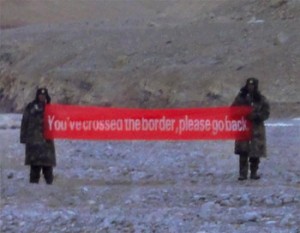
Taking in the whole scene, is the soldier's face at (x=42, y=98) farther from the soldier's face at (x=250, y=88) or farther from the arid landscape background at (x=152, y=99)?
the soldier's face at (x=250, y=88)

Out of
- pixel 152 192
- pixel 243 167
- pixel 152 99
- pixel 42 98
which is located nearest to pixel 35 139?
pixel 42 98

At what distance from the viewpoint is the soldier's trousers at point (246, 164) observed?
62.8 feet

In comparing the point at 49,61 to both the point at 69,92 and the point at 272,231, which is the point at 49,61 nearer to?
the point at 69,92

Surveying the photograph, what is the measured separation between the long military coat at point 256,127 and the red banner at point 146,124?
0.53 m

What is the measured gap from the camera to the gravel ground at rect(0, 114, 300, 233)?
1438cm

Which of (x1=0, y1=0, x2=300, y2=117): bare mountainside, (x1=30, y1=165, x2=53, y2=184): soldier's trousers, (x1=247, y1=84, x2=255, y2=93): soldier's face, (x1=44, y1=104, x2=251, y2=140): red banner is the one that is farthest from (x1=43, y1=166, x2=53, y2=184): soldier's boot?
(x1=0, y1=0, x2=300, y2=117): bare mountainside

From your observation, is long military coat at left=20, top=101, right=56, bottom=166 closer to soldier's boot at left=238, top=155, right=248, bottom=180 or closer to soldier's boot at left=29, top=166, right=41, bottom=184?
soldier's boot at left=29, top=166, right=41, bottom=184

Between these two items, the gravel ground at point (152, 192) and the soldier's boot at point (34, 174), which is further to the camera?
the soldier's boot at point (34, 174)

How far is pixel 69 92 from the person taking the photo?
150 feet

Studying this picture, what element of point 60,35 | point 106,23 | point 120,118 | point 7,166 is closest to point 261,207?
point 120,118

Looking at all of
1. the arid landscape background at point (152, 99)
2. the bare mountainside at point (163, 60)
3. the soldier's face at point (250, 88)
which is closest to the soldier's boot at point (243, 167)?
the arid landscape background at point (152, 99)

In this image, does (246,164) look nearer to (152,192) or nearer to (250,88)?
(250,88)

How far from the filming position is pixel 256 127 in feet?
63.0

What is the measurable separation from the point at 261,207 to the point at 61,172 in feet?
21.1
